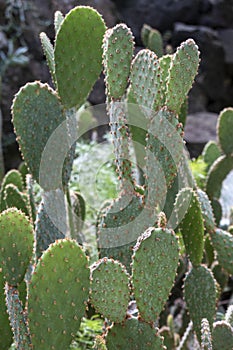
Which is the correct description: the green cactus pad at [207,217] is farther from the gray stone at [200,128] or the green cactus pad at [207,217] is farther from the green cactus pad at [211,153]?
the gray stone at [200,128]

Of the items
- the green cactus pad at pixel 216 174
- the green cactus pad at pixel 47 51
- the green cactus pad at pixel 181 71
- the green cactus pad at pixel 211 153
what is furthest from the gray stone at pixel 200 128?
the green cactus pad at pixel 181 71

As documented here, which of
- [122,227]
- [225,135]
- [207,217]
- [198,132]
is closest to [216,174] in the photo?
[225,135]

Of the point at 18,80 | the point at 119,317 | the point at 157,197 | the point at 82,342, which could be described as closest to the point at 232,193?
the point at 82,342

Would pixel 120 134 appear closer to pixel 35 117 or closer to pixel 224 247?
pixel 35 117

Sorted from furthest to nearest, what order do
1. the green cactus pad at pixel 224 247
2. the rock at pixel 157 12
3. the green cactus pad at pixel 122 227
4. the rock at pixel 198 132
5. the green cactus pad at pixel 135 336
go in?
the rock at pixel 157 12
the rock at pixel 198 132
the green cactus pad at pixel 224 247
the green cactus pad at pixel 122 227
the green cactus pad at pixel 135 336

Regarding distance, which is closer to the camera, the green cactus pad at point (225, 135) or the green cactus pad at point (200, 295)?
the green cactus pad at point (200, 295)

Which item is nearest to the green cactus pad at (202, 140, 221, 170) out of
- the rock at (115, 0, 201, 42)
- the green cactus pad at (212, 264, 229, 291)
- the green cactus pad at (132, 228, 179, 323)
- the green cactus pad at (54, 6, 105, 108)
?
the green cactus pad at (212, 264, 229, 291)
